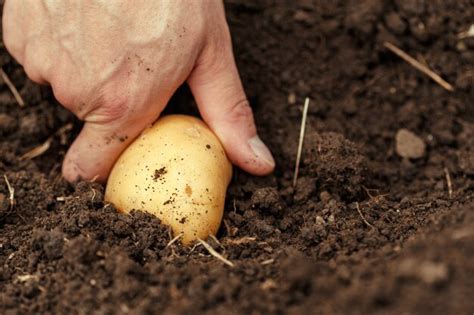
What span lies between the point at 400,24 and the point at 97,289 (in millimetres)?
1921

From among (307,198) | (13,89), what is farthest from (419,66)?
(13,89)

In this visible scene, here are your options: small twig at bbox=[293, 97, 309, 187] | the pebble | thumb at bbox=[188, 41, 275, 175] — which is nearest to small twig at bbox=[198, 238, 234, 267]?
thumb at bbox=[188, 41, 275, 175]

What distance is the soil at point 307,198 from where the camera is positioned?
151 cm

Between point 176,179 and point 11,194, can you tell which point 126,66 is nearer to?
point 176,179

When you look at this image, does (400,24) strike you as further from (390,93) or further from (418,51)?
(390,93)

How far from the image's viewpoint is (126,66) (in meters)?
2.17

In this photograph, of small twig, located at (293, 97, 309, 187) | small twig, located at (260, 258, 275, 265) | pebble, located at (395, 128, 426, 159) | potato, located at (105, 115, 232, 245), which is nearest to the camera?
small twig, located at (260, 258, 275, 265)

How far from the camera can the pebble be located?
8.60 feet

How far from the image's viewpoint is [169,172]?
2098mm

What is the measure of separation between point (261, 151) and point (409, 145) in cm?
70

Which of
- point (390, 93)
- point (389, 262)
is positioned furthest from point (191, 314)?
point (390, 93)

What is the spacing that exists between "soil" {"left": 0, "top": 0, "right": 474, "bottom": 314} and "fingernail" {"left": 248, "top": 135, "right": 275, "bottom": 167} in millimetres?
92

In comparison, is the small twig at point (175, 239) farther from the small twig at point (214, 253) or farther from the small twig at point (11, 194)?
the small twig at point (11, 194)

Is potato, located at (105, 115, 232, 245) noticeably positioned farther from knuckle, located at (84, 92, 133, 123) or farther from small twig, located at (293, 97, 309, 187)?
small twig, located at (293, 97, 309, 187)
